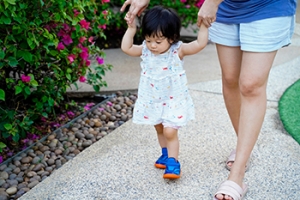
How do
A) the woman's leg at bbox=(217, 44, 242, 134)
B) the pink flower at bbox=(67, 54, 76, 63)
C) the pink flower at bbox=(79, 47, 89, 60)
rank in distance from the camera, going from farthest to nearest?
the pink flower at bbox=(79, 47, 89, 60) → the pink flower at bbox=(67, 54, 76, 63) → the woman's leg at bbox=(217, 44, 242, 134)

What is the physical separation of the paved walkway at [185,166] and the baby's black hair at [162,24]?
0.88m

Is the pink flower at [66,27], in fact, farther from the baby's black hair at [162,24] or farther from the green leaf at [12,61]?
the baby's black hair at [162,24]

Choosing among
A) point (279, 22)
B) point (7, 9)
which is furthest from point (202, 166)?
point (7, 9)

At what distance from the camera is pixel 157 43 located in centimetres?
251

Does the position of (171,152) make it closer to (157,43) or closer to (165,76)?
(165,76)

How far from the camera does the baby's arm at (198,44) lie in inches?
95.9

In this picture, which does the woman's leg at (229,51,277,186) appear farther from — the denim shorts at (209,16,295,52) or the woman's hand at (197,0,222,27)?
the woman's hand at (197,0,222,27)

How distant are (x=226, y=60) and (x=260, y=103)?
1.07ft

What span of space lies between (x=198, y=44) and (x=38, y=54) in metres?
1.22

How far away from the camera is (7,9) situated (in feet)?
8.85

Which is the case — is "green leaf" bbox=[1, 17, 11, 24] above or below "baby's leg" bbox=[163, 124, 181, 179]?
above

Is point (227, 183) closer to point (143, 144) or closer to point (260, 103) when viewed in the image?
point (260, 103)

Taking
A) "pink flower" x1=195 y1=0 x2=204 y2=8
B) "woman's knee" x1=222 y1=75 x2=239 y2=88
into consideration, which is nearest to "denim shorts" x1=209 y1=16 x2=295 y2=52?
"woman's knee" x1=222 y1=75 x2=239 y2=88

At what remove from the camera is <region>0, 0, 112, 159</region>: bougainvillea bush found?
289 centimetres
